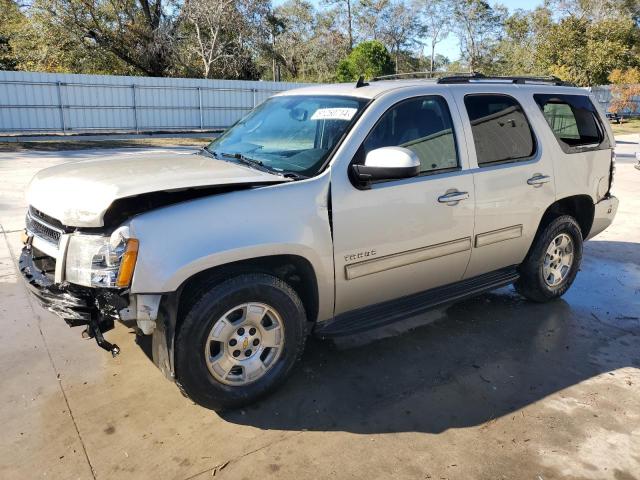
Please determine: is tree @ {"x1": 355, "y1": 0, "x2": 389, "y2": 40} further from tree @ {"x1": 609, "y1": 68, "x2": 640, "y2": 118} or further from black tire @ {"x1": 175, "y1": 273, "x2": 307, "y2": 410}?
black tire @ {"x1": 175, "y1": 273, "x2": 307, "y2": 410}

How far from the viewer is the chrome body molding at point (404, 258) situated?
3.55 metres

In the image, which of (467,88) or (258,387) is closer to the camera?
(258,387)

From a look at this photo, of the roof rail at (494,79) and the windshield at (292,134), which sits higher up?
the roof rail at (494,79)

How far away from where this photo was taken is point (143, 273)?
2.81 metres

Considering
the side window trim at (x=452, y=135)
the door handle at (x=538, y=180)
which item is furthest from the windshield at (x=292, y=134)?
the door handle at (x=538, y=180)

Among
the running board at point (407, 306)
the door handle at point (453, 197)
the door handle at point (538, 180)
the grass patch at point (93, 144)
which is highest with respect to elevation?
the door handle at point (538, 180)

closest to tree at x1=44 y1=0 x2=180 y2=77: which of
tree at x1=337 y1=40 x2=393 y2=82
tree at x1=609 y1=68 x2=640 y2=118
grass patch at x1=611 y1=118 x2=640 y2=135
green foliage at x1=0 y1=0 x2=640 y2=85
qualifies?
green foliage at x1=0 y1=0 x2=640 y2=85

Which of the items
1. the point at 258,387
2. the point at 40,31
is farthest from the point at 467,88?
the point at 40,31

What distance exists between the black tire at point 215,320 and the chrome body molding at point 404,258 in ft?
1.46

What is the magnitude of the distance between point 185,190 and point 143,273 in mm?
515

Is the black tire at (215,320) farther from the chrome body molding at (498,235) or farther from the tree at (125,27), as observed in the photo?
the tree at (125,27)

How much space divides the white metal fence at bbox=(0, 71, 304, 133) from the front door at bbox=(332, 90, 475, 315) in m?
16.4

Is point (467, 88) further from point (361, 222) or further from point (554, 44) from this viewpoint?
point (554, 44)

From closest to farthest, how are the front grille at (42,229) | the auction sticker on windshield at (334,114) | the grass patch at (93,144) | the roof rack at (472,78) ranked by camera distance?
the front grille at (42,229) → the auction sticker on windshield at (334,114) → the roof rack at (472,78) → the grass patch at (93,144)
